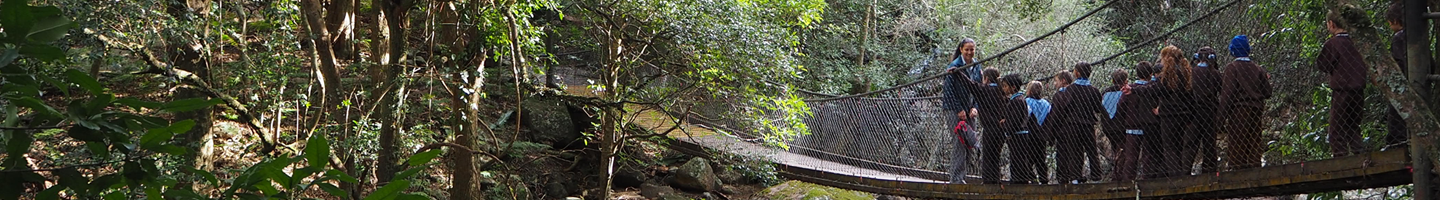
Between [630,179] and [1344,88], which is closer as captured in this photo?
[1344,88]

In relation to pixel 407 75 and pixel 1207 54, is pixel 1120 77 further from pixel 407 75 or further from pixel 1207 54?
pixel 407 75

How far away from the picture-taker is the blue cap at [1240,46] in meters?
3.40

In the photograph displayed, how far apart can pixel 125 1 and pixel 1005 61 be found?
4.08 meters

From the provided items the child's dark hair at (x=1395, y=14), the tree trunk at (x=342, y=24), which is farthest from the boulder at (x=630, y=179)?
the child's dark hair at (x=1395, y=14)

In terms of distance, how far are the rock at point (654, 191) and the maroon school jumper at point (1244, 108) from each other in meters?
5.13

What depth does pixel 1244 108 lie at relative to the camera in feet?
11.3

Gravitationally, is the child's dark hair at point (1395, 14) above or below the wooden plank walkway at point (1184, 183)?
above

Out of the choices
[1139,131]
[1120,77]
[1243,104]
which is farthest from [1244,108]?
[1120,77]

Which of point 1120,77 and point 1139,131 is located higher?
point 1120,77

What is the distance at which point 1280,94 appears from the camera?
11.5ft

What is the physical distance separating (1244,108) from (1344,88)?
453 mm

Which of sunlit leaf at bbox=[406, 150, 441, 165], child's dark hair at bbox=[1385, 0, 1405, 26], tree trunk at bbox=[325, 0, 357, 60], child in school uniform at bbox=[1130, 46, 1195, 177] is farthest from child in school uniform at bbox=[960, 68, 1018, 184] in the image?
sunlit leaf at bbox=[406, 150, 441, 165]

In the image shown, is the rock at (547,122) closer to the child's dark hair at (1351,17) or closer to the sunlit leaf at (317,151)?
the child's dark hair at (1351,17)

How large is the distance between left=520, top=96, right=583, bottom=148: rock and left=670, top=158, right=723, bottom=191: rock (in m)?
0.95
